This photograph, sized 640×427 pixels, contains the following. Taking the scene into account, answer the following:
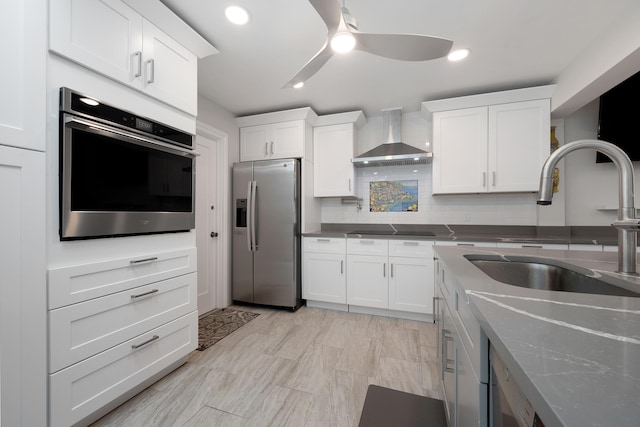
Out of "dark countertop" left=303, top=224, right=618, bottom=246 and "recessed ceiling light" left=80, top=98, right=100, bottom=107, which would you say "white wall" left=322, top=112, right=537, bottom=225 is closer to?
"dark countertop" left=303, top=224, right=618, bottom=246

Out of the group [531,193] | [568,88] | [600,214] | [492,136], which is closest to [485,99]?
[492,136]

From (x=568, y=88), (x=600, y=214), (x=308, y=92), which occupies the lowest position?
(x=600, y=214)

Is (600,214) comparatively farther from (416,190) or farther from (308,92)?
(308,92)

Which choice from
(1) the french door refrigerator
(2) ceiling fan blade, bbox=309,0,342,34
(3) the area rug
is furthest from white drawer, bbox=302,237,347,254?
(2) ceiling fan blade, bbox=309,0,342,34

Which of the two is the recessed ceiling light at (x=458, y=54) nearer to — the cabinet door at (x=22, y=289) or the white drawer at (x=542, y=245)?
the white drawer at (x=542, y=245)

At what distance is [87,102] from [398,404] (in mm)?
2385

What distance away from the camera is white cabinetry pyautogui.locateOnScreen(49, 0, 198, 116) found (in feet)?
4.05

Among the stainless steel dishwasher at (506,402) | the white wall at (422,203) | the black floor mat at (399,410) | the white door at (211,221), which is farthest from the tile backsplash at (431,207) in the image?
the stainless steel dishwasher at (506,402)

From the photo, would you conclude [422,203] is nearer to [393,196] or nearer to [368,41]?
[393,196]

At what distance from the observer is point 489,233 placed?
2994 millimetres

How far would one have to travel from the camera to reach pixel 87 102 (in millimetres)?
1300

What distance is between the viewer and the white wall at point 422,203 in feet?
9.70

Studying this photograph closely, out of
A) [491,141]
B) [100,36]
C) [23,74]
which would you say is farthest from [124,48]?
[491,141]

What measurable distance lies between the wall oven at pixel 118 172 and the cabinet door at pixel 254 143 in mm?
1429
